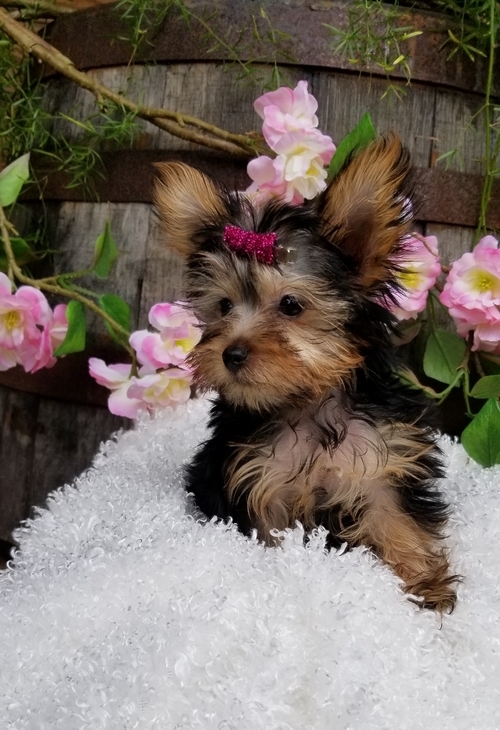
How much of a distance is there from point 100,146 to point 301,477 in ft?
5.36

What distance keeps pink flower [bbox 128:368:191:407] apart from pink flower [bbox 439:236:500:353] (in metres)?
1.03

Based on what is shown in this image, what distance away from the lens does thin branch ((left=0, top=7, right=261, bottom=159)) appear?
8.49 ft

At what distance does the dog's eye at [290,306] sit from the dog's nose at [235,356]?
0.19 m

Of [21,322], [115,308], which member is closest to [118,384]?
[115,308]

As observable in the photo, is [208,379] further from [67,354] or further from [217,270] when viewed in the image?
[67,354]

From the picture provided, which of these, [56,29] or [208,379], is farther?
[56,29]

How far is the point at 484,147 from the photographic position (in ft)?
9.07

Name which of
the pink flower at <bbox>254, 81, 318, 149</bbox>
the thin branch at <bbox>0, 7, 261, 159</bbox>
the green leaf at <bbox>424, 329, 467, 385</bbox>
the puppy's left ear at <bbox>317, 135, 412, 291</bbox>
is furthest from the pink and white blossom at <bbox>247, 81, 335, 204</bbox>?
the green leaf at <bbox>424, 329, 467, 385</bbox>

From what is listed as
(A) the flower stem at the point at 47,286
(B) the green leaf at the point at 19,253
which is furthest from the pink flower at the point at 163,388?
(B) the green leaf at the point at 19,253

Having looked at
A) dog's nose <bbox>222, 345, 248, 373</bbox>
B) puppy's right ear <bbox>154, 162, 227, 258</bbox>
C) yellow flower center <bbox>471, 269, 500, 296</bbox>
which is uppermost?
puppy's right ear <bbox>154, 162, 227, 258</bbox>

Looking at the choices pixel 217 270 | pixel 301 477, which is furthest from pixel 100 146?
pixel 301 477

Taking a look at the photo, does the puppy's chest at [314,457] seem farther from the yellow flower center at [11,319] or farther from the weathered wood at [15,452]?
the weathered wood at [15,452]

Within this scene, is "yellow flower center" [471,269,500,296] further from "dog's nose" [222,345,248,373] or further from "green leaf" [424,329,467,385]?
"dog's nose" [222,345,248,373]

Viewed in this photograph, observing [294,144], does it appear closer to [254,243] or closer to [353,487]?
[254,243]
